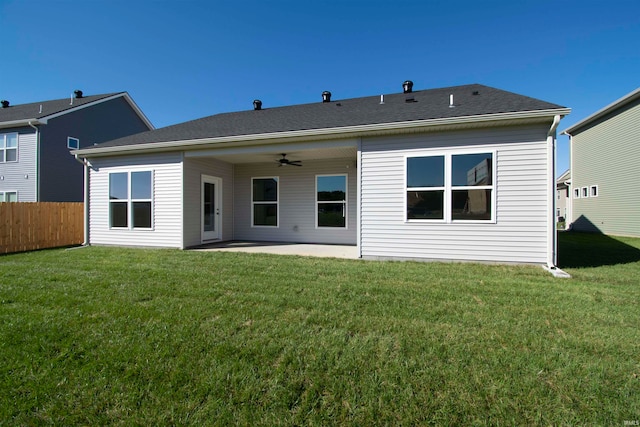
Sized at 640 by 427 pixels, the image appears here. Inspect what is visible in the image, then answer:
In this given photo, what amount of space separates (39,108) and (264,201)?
578 inches

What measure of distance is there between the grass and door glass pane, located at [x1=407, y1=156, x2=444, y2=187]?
2.46 metres

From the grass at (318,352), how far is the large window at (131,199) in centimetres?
421

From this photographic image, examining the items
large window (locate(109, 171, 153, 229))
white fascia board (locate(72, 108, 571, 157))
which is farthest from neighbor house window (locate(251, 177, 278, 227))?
large window (locate(109, 171, 153, 229))

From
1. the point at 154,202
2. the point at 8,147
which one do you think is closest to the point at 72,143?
the point at 8,147

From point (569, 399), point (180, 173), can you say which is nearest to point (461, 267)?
point (569, 399)

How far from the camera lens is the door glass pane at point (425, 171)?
624cm

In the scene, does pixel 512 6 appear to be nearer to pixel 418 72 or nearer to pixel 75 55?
pixel 418 72

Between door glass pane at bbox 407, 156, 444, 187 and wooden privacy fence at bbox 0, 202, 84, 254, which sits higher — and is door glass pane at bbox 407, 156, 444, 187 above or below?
above

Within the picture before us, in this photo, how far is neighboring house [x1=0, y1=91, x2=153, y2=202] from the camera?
42.4 ft

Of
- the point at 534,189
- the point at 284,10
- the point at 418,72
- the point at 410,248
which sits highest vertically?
the point at 284,10

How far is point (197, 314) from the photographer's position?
3209mm

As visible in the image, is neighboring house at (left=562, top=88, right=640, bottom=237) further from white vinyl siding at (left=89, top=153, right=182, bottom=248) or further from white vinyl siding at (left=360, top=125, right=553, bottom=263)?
white vinyl siding at (left=89, top=153, right=182, bottom=248)

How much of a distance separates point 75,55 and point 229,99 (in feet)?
19.8

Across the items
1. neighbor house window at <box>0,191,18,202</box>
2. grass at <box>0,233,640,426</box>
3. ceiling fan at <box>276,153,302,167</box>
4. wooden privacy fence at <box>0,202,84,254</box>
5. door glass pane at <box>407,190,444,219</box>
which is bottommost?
grass at <box>0,233,640,426</box>
